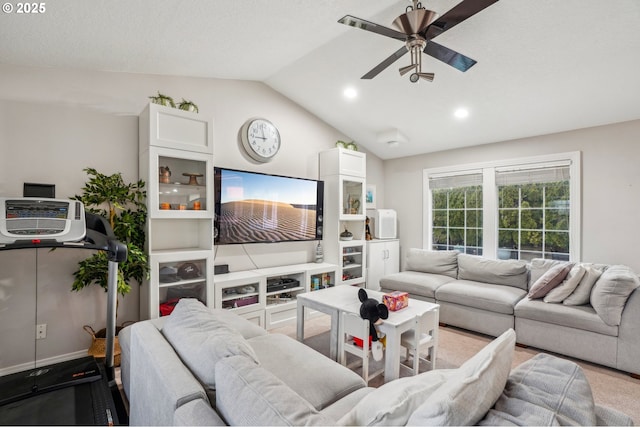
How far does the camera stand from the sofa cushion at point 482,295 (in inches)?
121

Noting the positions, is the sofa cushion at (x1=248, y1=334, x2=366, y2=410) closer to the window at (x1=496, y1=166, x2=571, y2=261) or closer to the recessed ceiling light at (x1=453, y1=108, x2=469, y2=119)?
the recessed ceiling light at (x1=453, y1=108, x2=469, y2=119)

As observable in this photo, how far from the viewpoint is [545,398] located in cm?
97

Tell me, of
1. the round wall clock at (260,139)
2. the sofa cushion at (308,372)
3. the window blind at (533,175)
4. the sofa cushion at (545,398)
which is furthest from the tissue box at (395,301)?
the window blind at (533,175)

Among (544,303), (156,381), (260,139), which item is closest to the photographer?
(156,381)

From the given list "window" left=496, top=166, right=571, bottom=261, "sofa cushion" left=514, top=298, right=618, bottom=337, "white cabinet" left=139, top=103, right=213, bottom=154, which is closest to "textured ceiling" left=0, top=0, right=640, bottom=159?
"white cabinet" left=139, top=103, right=213, bottom=154

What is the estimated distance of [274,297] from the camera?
362cm

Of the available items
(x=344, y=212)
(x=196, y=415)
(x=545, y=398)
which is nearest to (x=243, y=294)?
(x=344, y=212)

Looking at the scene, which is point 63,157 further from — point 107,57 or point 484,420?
point 484,420

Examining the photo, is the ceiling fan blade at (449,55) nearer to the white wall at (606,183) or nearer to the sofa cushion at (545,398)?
the sofa cushion at (545,398)

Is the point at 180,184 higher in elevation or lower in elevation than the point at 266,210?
higher

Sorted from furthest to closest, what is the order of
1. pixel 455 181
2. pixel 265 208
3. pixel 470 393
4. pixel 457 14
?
1. pixel 455 181
2. pixel 265 208
3. pixel 457 14
4. pixel 470 393

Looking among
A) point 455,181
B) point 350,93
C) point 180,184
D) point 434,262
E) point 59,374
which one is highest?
point 350,93

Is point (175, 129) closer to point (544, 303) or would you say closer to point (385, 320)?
point (385, 320)

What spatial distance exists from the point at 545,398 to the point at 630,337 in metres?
2.30
